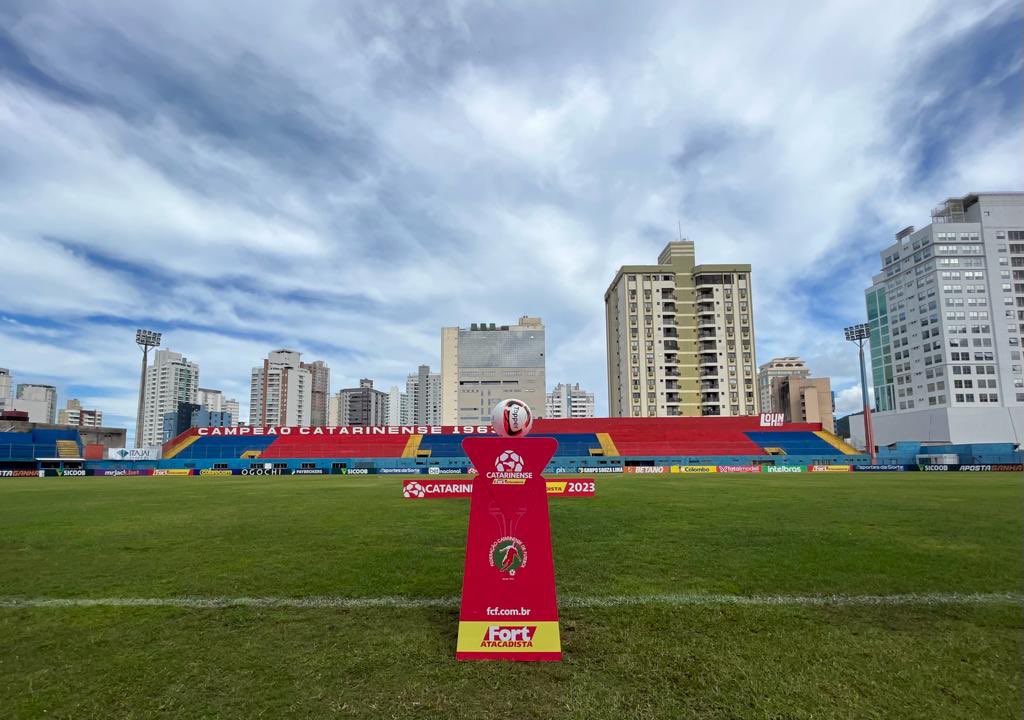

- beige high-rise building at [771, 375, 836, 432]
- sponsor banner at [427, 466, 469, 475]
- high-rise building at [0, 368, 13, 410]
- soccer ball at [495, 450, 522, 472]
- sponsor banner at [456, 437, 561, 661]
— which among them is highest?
high-rise building at [0, 368, 13, 410]

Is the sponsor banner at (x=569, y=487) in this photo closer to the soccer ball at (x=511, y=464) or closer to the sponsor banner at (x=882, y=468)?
the soccer ball at (x=511, y=464)

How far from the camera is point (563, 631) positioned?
5.93 meters

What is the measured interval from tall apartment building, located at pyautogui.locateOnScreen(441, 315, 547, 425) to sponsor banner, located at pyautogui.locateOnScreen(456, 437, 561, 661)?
455ft

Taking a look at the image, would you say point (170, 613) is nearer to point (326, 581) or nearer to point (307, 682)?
point (326, 581)

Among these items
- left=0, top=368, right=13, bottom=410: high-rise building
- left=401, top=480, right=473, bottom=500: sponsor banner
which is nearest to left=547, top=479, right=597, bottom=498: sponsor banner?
left=401, top=480, right=473, bottom=500: sponsor banner

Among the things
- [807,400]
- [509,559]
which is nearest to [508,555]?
[509,559]

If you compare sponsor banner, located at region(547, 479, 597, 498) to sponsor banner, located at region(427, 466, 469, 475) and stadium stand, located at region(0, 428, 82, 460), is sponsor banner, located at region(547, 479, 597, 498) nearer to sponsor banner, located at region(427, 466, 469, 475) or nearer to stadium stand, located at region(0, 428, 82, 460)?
sponsor banner, located at region(427, 466, 469, 475)

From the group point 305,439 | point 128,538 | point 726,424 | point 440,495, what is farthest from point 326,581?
point 726,424

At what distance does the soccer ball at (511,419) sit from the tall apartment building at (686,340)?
88454mm

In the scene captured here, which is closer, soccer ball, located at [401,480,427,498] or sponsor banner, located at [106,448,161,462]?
soccer ball, located at [401,480,427,498]

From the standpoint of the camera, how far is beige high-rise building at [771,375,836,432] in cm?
12097

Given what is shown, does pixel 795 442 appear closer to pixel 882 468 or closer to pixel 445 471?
pixel 882 468

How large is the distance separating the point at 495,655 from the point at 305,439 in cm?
6565

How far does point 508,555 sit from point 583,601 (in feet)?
6.57
